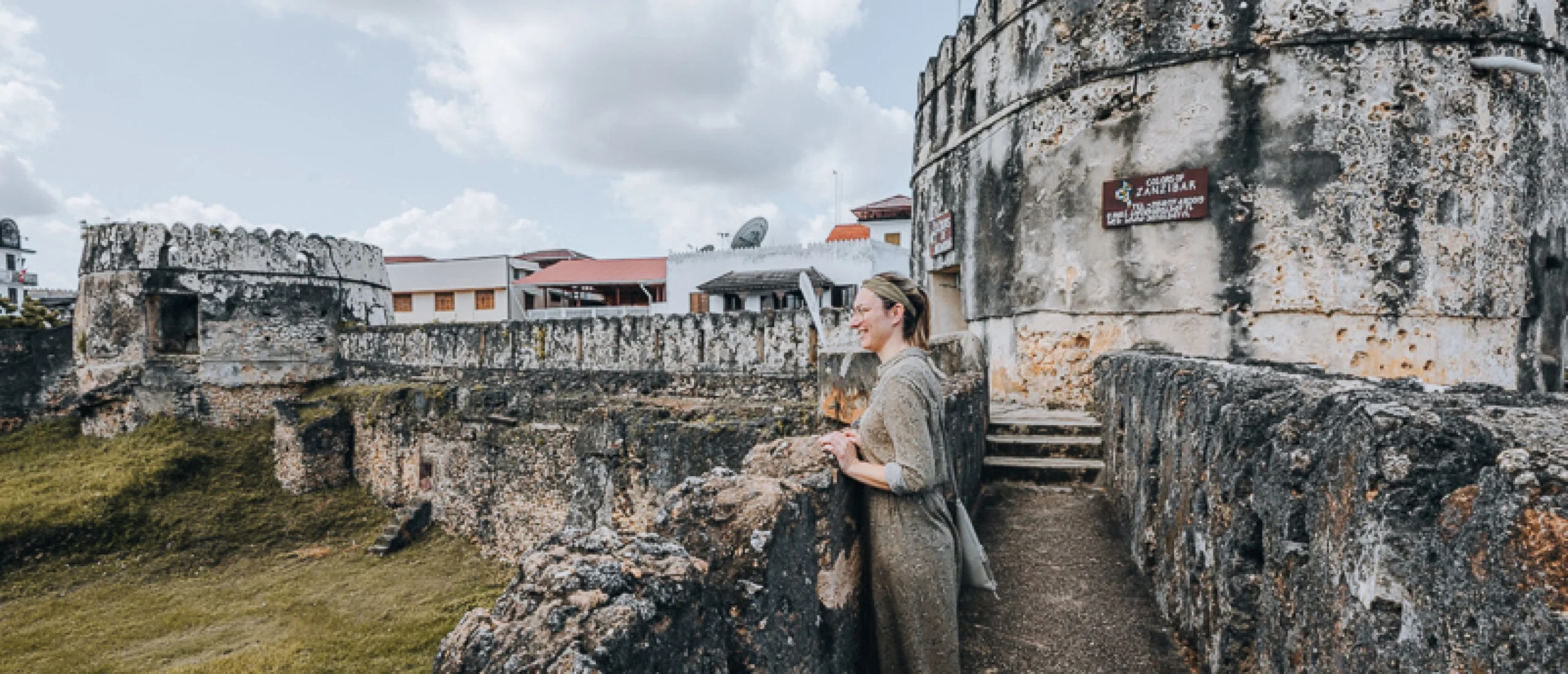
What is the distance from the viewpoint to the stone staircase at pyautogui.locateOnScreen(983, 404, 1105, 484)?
618 centimetres

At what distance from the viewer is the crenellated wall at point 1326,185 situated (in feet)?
26.1

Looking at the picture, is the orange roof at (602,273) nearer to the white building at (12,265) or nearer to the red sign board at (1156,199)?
the red sign board at (1156,199)

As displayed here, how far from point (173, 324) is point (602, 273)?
15625 millimetres

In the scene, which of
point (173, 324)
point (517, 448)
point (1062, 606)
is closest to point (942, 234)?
point (517, 448)

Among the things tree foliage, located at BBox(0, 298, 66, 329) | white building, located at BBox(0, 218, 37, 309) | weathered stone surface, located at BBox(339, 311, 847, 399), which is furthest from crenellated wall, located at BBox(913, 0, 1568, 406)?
white building, located at BBox(0, 218, 37, 309)

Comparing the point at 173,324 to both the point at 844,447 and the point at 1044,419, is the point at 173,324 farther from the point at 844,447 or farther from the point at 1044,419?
the point at 844,447

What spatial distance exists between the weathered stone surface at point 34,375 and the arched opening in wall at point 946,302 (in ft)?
68.4

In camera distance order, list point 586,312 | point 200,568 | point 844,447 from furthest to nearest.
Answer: point 586,312
point 200,568
point 844,447

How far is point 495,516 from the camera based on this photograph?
12102mm

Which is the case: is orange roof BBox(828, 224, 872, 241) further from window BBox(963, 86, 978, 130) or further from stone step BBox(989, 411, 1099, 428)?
stone step BBox(989, 411, 1099, 428)

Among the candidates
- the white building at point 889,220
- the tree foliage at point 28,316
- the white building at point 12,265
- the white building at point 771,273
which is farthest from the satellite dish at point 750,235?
the white building at point 12,265

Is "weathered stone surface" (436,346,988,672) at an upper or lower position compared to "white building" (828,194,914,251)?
lower

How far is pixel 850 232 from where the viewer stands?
34.1 m

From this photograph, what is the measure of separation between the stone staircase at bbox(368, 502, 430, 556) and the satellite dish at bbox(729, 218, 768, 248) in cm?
1734
